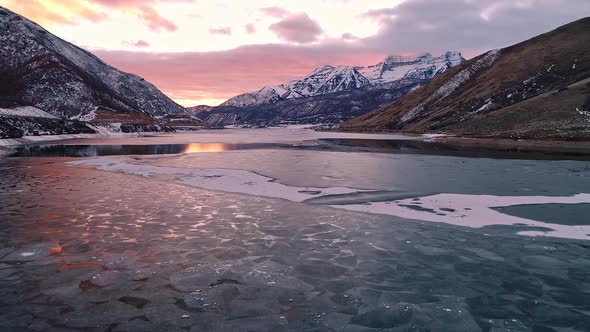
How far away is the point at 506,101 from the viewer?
6969 inches

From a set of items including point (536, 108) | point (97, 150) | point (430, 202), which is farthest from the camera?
point (536, 108)

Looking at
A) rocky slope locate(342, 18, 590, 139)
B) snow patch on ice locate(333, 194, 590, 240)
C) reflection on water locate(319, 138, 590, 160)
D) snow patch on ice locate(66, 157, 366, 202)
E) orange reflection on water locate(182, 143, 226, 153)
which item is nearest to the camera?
snow patch on ice locate(333, 194, 590, 240)

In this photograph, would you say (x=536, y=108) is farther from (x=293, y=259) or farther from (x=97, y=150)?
(x=293, y=259)

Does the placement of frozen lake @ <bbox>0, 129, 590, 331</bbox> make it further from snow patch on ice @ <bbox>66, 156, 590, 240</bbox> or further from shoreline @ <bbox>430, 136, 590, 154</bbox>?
shoreline @ <bbox>430, 136, 590, 154</bbox>

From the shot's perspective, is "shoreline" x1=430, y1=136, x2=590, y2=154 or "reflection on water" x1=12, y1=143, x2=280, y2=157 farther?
"shoreline" x1=430, y1=136, x2=590, y2=154

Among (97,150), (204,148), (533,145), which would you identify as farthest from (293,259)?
(533,145)

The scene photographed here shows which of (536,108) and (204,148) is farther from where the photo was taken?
(536,108)

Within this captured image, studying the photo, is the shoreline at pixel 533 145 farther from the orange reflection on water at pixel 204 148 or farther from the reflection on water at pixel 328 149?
the orange reflection on water at pixel 204 148

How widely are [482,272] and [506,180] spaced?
2378cm

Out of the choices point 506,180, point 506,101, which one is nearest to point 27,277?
point 506,180

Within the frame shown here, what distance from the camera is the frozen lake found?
9688 mm

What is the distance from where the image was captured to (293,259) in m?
13.9

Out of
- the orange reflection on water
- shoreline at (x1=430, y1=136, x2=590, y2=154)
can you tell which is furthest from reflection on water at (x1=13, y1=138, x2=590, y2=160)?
shoreline at (x1=430, y1=136, x2=590, y2=154)

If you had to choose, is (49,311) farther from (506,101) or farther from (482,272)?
(506,101)
